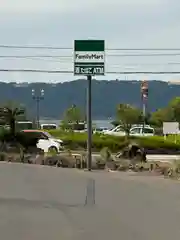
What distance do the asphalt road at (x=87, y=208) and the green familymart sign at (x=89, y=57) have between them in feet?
17.1

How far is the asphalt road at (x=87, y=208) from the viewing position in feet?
30.8

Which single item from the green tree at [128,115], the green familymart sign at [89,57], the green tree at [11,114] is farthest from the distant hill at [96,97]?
the green familymart sign at [89,57]

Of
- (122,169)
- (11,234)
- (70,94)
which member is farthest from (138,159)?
(70,94)

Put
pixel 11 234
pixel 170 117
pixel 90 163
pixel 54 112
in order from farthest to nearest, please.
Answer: pixel 54 112 < pixel 170 117 < pixel 90 163 < pixel 11 234

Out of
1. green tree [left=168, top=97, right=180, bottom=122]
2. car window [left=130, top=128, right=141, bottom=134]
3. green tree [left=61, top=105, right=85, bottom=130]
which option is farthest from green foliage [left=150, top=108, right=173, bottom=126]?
car window [left=130, top=128, right=141, bottom=134]

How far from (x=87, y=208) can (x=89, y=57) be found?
10968 mm

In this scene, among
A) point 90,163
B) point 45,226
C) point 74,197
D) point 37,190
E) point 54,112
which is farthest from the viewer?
point 54,112

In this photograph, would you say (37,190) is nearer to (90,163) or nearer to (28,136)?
(90,163)

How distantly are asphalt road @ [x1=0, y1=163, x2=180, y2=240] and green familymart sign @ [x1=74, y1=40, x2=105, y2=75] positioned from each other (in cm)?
521

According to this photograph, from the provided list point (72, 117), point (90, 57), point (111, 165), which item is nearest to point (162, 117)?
point (72, 117)

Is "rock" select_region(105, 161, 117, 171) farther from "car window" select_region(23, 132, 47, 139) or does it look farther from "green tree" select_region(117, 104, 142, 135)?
"green tree" select_region(117, 104, 142, 135)

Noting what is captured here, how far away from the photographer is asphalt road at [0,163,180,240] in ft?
30.8

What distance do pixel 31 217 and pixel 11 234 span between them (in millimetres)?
1693

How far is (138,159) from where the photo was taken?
26.6m
